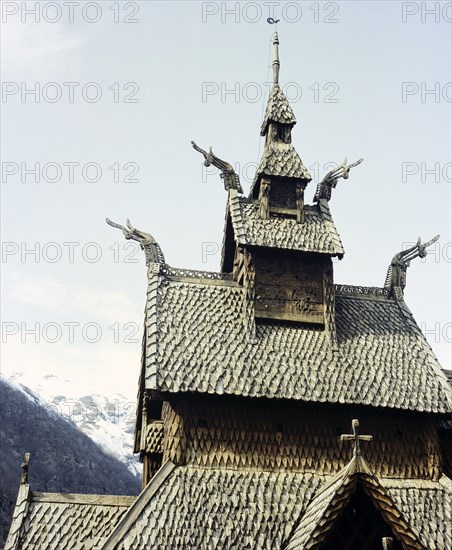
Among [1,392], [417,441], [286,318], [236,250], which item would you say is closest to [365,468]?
[417,441]

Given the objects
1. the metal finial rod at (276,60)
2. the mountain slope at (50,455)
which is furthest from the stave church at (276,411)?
the mountain slope at (50,455)

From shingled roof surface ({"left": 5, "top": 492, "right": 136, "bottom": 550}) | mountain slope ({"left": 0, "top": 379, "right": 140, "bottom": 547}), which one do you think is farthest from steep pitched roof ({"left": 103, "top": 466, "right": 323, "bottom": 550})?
mountain slope ({"left": 0, "top": 379, "right": 140, "bottom": 547})

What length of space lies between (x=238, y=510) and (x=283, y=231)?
7.99m

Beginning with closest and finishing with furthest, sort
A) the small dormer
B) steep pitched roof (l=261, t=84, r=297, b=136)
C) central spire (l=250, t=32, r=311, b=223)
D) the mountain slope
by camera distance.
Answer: the small dormer
central spire (l=250, t=32, r=311, b=223)
steep pitched roof (l=261, t=84, r=297, b=136)
the mountain slope

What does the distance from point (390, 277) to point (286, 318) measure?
14.6 ft

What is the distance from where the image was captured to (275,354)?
19.0m

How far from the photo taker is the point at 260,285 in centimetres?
2023

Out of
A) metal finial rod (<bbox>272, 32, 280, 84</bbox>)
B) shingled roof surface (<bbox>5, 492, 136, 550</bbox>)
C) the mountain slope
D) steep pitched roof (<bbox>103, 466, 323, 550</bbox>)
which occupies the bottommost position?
the mountain slope

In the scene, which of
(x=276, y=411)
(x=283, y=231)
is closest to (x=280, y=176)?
(x=283, y=231)

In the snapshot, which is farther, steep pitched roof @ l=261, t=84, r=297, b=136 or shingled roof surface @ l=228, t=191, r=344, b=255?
steep pitched roof @ l=261, t=84, r=297, b=136

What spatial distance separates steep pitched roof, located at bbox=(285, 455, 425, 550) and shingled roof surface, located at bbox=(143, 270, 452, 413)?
135 inches

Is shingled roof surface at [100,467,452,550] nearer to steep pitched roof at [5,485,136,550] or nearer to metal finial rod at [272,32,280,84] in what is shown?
steep pitched roof at [5,485,136,550]

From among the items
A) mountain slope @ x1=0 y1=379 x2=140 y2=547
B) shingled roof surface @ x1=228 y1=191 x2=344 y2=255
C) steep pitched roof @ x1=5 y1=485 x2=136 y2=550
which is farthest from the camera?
mountain slope @ x1=0 y1=379 x2=140 y2=547

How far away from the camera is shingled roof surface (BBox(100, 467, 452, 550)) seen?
15.6 metres
